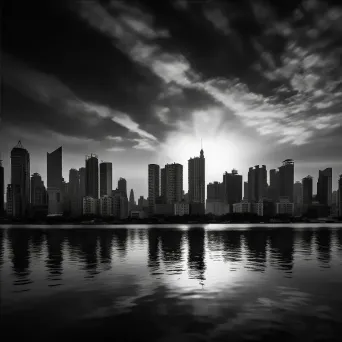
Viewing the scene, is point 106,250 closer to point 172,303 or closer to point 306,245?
point 172,303

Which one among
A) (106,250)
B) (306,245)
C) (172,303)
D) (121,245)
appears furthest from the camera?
(121,245)

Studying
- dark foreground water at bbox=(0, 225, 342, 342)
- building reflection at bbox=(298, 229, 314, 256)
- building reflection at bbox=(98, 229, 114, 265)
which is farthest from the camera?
building reflection at bbox=(298, 229, 314, 256)

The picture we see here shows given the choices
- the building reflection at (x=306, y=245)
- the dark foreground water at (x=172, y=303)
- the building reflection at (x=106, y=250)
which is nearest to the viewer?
the dark foreground water at (x=172, y=303)

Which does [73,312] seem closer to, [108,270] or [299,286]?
[108,270]

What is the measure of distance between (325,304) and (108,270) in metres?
24.1

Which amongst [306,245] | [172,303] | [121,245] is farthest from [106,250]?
[306,245]

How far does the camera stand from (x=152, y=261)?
4412 cm

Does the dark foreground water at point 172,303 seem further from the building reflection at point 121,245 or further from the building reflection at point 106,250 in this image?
the building reflection at point 121,245

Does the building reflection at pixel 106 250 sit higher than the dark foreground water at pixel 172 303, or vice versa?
the dark foreground water at pixel 172 303

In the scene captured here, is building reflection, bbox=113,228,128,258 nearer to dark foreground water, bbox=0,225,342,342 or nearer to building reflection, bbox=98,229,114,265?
building reflection, bbox=98,229,114,265

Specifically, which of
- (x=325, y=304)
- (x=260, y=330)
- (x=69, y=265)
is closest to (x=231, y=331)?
(x=260, y=330)

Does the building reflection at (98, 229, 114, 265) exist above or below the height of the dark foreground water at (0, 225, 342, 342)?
below

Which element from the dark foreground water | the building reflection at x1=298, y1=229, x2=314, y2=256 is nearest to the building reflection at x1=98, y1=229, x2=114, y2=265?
the dark foreground water

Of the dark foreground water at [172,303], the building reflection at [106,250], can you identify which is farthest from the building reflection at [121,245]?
the dark foreground water at [172,303]
